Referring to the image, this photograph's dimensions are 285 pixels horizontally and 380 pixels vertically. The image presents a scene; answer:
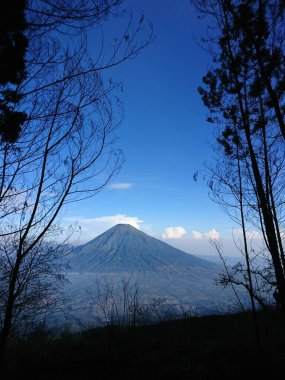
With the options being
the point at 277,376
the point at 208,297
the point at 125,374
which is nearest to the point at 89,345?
the point at 125,374

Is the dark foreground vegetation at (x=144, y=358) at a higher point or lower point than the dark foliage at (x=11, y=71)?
lower

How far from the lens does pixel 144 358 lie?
7004 mm

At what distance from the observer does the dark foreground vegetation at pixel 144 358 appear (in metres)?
5.98

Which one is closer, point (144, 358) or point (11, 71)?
point (11, 71)

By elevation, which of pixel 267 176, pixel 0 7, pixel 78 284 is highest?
pixel 0 7

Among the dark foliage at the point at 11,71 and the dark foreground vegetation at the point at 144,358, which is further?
the dark foreground vegetation at the point at 144,358

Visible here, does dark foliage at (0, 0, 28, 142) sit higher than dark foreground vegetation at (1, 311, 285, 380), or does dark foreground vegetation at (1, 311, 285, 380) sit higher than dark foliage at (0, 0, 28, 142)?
dark foliage at (0, 0, 28, 142)

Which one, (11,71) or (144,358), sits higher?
(11,71)

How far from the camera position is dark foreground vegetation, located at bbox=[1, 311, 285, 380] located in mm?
5977

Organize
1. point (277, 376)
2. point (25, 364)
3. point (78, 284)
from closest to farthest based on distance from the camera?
point (277, 376), point (25, 364), point (78, 284)

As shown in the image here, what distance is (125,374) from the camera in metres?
6.00

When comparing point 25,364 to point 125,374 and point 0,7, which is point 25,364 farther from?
point 0,7

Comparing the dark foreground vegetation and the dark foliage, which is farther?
the dark foreground vegetation

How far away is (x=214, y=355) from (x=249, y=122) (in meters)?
6.90
